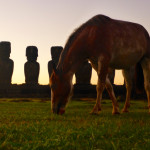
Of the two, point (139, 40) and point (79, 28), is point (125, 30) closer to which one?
point (139, 40)

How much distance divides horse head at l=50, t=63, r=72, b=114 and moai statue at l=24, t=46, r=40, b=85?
762 inches

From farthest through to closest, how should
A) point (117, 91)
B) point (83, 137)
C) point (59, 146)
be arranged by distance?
1. point (117, 91)
2. point (83, 137)
3. point (59, 146)

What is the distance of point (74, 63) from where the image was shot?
677cm

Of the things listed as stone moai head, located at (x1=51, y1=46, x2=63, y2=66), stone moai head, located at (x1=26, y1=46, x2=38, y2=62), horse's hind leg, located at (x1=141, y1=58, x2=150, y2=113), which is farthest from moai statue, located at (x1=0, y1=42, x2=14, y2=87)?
horse's hind leg, located at (x1=141, y1=58, x2=150, y2=113)

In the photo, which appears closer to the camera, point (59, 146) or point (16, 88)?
point (59, 146)

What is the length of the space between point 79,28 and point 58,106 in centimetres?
190

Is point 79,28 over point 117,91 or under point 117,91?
over

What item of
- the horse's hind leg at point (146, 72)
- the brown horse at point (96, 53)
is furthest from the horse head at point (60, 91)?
the horse's hind leg at point (146, 72)

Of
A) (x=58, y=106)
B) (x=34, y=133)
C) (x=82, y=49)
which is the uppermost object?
(x=82, y=49)

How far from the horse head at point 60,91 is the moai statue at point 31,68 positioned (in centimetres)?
1936

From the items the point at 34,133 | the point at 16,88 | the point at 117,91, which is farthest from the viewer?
the point at 16,88

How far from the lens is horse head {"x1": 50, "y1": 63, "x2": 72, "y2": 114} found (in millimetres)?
6633

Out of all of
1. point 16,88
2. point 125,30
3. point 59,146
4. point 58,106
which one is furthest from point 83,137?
point 16,88

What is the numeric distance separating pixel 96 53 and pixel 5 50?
21760 millimetres
